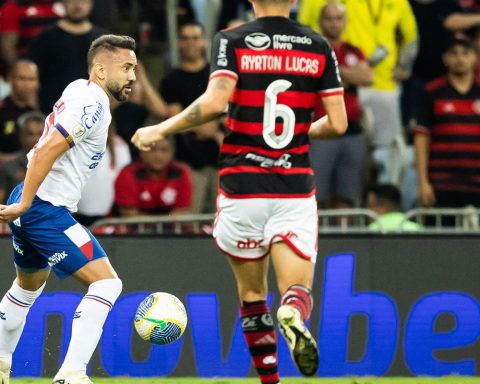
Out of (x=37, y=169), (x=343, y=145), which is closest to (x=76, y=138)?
(x=37, y=169)

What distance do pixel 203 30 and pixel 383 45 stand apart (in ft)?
6.25

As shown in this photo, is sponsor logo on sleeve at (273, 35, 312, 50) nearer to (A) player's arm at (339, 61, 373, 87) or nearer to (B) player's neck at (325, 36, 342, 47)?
(A) player's arm at (339, 61, 373, 87)

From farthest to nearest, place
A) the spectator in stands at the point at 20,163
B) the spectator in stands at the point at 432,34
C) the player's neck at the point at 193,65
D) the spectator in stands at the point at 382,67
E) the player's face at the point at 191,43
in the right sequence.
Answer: the spectator in stands at the point at 432,34, the spectator in stands at the point at 382,67, the player's neck at the point at 193,65, the player's face at the point at 191,43, the spectator in stands at the point at 20,163

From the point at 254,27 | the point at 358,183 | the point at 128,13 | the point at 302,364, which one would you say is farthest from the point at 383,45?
the point at 302,364

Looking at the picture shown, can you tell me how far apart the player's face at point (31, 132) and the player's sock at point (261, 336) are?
4327 mm

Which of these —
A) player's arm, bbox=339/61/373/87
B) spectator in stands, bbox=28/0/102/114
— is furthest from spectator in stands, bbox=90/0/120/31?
player's arm, bbox=339/61/373/87

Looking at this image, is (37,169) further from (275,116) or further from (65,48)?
Result: (65,48)

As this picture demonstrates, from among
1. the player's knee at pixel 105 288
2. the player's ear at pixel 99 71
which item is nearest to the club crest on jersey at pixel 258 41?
the player's ear at pixel 99 71

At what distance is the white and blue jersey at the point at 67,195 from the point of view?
289 inches

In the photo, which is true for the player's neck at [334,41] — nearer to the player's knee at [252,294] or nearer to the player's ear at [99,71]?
the player's ear at [99,71]

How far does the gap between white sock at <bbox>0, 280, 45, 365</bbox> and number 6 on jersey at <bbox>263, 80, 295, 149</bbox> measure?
1.83m

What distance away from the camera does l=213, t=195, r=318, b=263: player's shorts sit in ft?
23.5

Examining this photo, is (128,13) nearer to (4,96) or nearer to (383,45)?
(4,96)

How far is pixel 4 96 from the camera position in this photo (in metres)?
12.7
